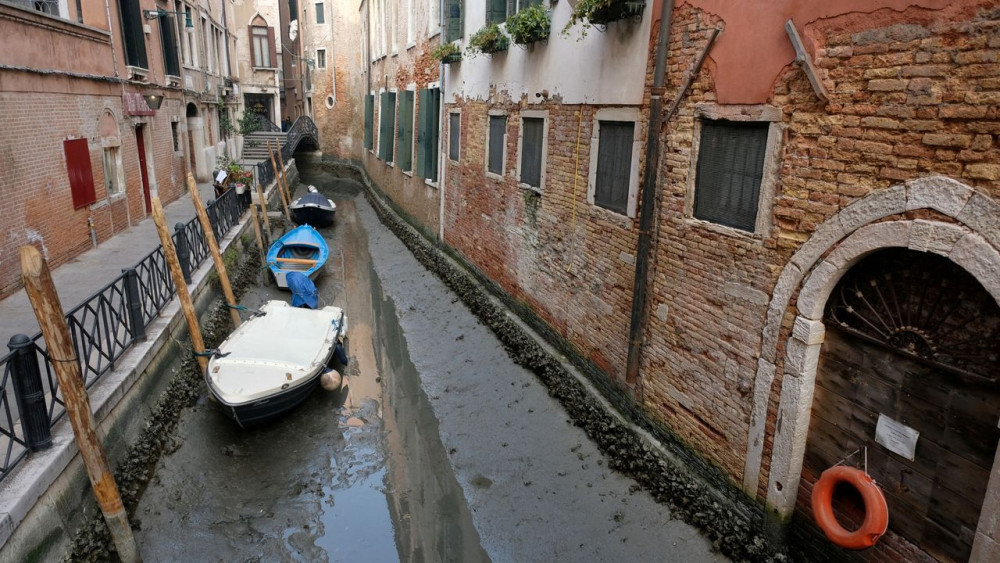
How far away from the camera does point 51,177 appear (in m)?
9.12

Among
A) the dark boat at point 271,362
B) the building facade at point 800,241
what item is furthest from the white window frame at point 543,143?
the dark boat at point 271,362

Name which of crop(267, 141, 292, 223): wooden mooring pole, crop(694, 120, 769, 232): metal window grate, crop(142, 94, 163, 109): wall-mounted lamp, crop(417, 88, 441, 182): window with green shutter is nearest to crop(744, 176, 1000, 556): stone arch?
crop(694, 120, 769, 232): metal window grate

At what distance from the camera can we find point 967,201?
9.73 ft

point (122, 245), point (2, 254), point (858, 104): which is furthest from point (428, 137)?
point (858, 104)

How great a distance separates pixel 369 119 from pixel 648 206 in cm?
1892

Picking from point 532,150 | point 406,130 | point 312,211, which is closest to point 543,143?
point 532,150

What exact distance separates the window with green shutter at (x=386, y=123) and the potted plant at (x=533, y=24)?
10646mm

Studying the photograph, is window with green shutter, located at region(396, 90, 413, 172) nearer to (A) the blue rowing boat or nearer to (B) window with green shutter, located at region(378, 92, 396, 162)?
(B) window with green shutter, located at region(378, 92, 396, 162)

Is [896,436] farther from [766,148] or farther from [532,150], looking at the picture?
[532,150]

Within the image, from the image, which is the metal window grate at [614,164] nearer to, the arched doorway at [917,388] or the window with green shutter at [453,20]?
the arched doorway at [917,388]

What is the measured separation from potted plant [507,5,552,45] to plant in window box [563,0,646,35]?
3.63ft

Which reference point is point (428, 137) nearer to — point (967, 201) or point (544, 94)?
point (544, 94)

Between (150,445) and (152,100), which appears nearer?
(150,445)

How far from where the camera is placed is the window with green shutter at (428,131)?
13.0 meters
